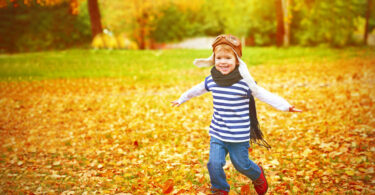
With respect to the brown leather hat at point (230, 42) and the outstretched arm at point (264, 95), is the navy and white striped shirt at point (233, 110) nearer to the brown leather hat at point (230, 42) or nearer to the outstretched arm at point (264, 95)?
the outstretched arm at point (264, 95)

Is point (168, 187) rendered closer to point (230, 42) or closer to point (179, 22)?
point (230, 42)

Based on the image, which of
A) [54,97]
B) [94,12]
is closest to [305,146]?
[54,97]

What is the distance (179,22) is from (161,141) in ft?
135

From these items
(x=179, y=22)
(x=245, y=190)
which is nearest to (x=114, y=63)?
(x=245, y=190)

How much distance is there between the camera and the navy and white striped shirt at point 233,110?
336 cm

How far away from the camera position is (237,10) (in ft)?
119

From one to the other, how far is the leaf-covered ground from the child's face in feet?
5.21

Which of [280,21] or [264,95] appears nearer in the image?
[264,95]

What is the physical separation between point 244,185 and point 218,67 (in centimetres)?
165

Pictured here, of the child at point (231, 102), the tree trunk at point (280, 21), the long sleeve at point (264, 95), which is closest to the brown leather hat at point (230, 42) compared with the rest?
the child at point (231, 102)

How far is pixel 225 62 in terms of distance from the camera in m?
3.35

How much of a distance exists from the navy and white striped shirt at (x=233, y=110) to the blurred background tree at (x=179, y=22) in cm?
912

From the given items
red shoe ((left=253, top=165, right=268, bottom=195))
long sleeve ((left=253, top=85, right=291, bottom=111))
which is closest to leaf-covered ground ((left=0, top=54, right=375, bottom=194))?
red shoe ((left=253, top=165, right=268, bottom=195))

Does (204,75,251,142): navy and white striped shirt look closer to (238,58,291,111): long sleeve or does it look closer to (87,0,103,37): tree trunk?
(238,58,291,111): long sleeve
